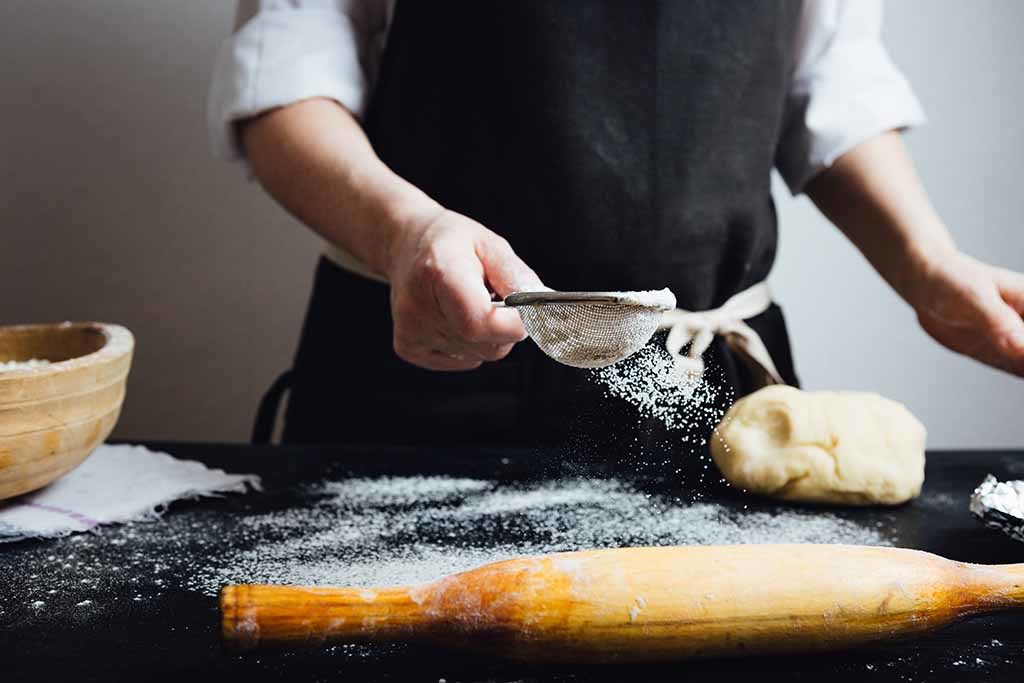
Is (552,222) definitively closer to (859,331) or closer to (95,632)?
(95,632)

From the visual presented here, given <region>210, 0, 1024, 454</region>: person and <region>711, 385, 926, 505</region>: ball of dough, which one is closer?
<region>711, 385, 926, 505</region>: ball of dough

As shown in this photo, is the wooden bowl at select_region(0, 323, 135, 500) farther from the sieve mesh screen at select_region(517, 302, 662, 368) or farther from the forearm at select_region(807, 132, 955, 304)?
the forearm at select_region(807, 132, 955, 304)

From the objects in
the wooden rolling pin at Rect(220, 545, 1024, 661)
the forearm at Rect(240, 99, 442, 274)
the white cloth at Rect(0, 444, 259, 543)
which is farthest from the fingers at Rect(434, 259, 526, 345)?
the white cloth at Rect(0, 444, 259, 543)

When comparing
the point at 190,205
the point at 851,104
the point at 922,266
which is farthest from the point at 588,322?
the point at 190,205

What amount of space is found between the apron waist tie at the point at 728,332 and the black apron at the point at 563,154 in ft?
0.09

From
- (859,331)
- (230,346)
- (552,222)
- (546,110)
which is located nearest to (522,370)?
(552,222)

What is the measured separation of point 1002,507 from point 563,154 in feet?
1.91

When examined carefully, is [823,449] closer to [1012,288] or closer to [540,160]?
[1012,288]

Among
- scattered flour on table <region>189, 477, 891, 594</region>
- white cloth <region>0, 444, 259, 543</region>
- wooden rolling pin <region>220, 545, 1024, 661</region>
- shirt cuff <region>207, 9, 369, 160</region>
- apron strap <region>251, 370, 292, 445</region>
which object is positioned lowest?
apron strap <region>251, 370, 292, 445</region>

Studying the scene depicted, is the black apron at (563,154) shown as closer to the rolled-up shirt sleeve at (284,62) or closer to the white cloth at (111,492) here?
the rolled-up shirt sleeve at (284,62)

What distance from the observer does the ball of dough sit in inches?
33.8

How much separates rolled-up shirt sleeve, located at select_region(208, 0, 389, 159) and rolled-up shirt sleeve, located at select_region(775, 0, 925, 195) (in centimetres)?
62

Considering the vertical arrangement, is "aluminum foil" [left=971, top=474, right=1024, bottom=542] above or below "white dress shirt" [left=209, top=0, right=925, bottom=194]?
below

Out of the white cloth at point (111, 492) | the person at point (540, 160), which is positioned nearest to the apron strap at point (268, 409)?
the person at point (540, 160)
